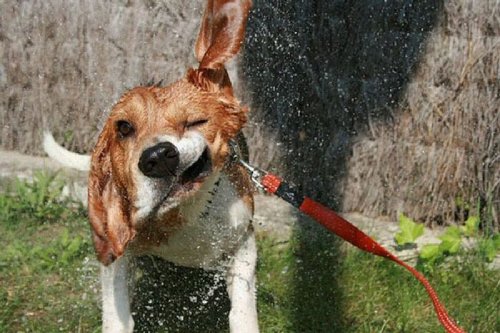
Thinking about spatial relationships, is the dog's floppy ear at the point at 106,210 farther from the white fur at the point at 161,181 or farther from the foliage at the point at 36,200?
the foliage at the point at 36,200

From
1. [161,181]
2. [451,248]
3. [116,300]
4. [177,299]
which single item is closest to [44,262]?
[177,299]

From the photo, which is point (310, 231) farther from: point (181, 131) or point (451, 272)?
point (181, 131)

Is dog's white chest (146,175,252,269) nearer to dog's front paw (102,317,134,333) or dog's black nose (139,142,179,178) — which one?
dog's front paw (102,317,134,333)

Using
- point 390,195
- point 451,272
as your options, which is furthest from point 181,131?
point 390,195

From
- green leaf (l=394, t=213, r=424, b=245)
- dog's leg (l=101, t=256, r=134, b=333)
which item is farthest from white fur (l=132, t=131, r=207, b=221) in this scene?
green leaf (l=394, t=213, r=424, b=245)

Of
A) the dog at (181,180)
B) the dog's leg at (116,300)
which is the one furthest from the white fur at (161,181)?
the dog's leg at (116,300)

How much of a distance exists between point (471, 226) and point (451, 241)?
0.22 metres

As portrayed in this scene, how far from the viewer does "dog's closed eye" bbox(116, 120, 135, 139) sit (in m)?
2.73

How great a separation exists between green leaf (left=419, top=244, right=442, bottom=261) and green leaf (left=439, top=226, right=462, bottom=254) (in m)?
0.03

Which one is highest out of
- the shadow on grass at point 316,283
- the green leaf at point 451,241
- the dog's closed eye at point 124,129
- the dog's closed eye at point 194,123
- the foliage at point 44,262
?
the dog's closed eye at point 194,123

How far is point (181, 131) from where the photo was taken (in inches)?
107

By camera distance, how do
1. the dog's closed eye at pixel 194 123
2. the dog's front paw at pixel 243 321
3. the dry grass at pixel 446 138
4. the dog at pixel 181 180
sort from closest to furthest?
the dog at pixel 181 180 → the dog's closed eye at pixel 194 123 → the dog's front paw at pixel 243 321 → the dry grass at pixel 446 138

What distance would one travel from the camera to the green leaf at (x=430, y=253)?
4.03 meters

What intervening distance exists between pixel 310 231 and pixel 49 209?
1405 mm
